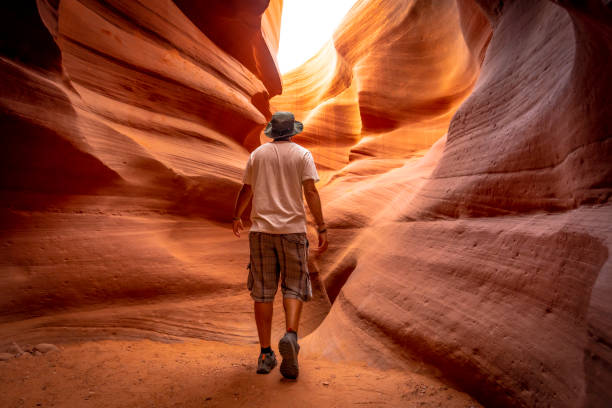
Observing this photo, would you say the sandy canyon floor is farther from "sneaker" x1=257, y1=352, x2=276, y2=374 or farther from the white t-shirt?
the white t-shirt

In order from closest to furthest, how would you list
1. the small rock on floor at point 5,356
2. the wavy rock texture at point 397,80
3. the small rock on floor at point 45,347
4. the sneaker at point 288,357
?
the sneaker at point 288,357 → the small rock on floor at point 5,356 → the small rock on floor at point 45,347 → the wavy rock texture at point 397,80

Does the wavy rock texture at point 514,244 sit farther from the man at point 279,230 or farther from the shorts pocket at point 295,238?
the shorts pocket at point 295,238

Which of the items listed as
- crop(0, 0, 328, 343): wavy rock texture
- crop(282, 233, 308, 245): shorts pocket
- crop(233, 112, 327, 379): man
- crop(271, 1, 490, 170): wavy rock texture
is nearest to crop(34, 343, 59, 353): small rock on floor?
crop(0, 0, 328, 343): wavy rock texture

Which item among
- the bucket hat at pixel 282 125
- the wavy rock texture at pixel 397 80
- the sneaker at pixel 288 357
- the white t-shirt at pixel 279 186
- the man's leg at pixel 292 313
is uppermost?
the wavy rock texture at pixel 397 80

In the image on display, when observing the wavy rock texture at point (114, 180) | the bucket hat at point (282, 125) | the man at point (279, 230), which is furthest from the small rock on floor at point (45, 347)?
the bucket hat at point (282, 125)

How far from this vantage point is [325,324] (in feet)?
11.3

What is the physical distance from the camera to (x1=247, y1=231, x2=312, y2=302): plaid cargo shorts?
2379 millimetres

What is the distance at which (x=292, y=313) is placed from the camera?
2283mm

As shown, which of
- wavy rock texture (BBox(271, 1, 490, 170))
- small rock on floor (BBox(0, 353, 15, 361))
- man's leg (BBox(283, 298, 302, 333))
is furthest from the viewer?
wavy rock texture (BBox(271, 1, 490, 170))

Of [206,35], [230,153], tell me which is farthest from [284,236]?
[206,35]

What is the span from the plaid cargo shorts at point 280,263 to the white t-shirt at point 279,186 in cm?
7

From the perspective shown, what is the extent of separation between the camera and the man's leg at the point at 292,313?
7.36 feet

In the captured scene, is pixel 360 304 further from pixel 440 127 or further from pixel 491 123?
pixel 440 127

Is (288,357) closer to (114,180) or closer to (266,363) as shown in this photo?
(266,363)
